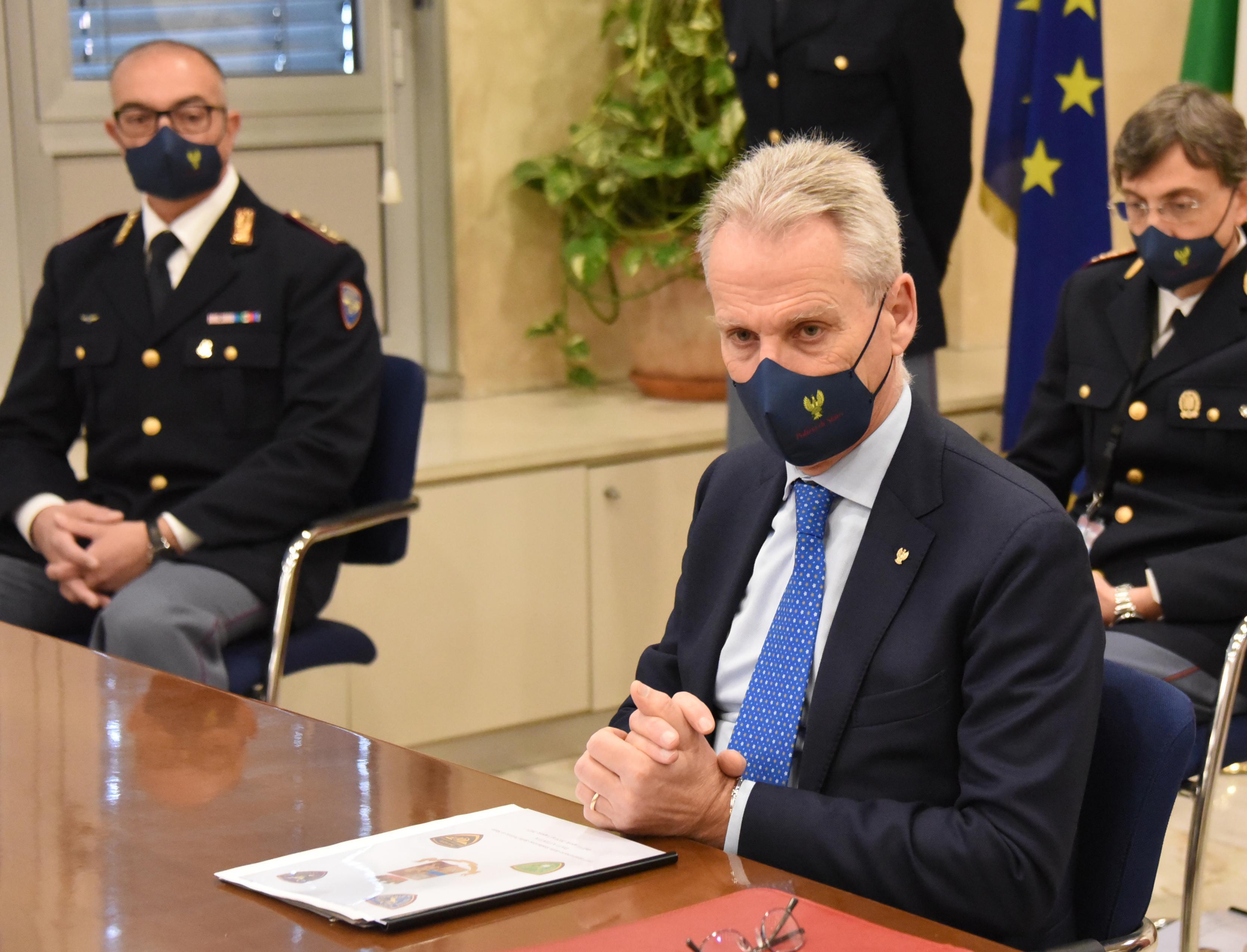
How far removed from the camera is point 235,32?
4145mm

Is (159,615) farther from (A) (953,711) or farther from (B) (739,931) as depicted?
(B) (739,931)

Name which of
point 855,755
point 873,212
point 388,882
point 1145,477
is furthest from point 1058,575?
point 1145,477

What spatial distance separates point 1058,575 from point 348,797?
645mm

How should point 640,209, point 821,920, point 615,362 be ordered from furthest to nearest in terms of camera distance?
point 615,362 → point 640,209 → point 821,920

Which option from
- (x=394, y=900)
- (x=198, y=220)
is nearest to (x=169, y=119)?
(x=198, y=220)

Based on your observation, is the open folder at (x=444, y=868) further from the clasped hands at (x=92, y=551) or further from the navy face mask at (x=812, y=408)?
the clasped hands at (x=92, y=551)

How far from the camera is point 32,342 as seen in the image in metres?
3.11

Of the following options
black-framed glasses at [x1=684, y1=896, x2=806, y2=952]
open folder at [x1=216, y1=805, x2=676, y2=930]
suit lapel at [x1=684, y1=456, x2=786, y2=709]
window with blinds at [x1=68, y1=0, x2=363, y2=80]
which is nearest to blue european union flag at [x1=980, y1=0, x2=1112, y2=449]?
window with blinds at [x1=68, y1=0, x2=363, y2=80]

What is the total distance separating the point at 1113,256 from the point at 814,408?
4.78 feet

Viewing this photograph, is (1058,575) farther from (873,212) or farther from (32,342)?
(32,342)

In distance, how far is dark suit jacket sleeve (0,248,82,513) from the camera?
121 inches

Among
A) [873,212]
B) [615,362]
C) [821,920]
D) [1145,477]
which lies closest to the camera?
[821,920]

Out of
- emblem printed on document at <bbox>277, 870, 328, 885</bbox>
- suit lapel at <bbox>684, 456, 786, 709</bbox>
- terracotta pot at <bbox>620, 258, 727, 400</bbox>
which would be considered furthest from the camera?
terracotta pot at <bbox>620, 258, 727, 400</bbox>

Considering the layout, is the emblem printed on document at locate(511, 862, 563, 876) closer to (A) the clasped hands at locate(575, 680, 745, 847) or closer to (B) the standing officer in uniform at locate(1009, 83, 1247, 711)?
(A) the clasped hands at locate(575, 680, 745, 847)
